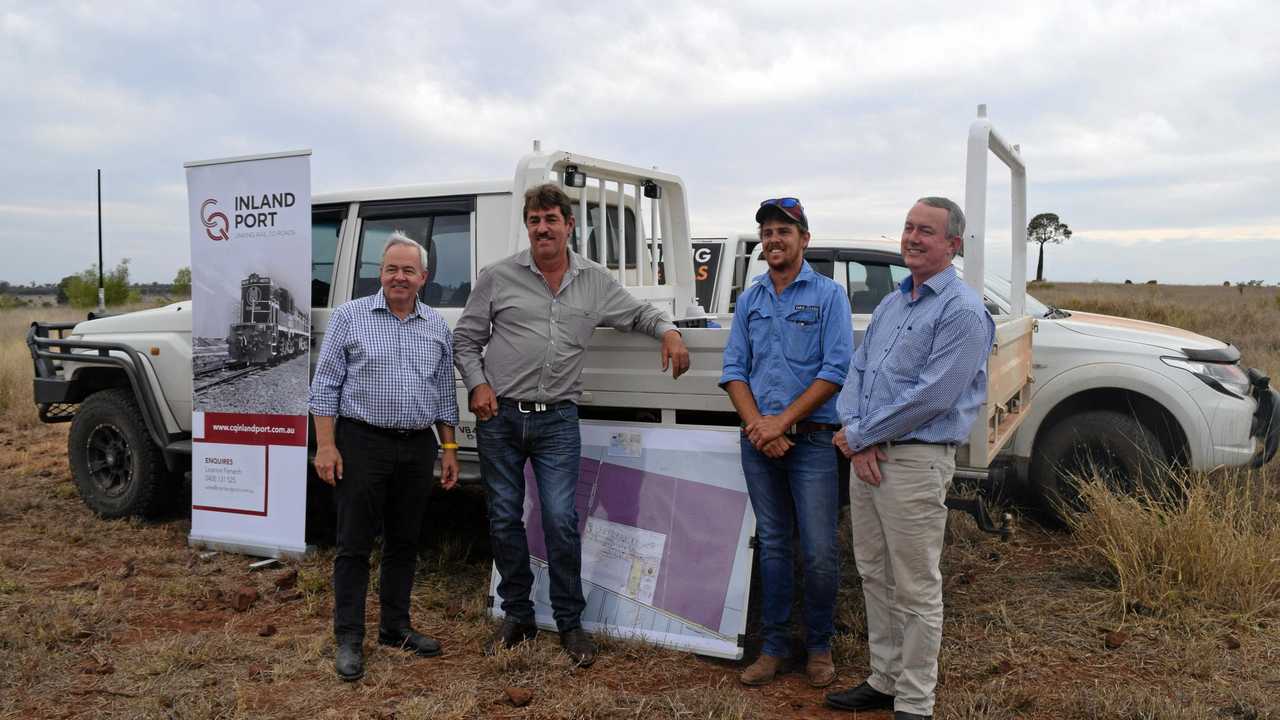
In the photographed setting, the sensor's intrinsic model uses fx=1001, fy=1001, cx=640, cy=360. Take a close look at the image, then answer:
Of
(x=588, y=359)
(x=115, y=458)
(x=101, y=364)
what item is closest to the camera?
(x=588, y=359)

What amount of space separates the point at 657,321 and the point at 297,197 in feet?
8.34

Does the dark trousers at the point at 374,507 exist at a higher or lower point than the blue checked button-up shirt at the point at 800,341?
lower

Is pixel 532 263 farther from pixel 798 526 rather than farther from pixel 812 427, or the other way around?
pixel 798 526

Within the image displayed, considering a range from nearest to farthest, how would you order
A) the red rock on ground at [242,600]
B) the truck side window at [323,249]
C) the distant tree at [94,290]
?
the red rock on ground at [242,600]
the truck side window at [323,249]
the distant tree at [94,290]

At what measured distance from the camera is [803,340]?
12.3 ft

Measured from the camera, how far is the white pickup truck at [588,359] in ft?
14.8

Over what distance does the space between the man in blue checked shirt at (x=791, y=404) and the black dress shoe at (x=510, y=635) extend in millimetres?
948

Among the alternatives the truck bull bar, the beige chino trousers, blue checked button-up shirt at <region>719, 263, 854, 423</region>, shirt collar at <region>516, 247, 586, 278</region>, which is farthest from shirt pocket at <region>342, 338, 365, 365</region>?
the truck bull bar

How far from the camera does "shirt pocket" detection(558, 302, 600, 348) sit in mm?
4062

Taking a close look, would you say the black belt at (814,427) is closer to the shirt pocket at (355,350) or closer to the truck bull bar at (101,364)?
the shirt pocket at (355,350)

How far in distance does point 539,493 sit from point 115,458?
4.00 metres

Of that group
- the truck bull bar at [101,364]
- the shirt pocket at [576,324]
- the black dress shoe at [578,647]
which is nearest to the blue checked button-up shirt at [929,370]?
the shirt pocket at [576,324]

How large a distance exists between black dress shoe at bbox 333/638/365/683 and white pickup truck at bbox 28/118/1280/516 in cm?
115

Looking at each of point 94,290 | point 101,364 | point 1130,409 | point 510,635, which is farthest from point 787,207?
point 94,290
